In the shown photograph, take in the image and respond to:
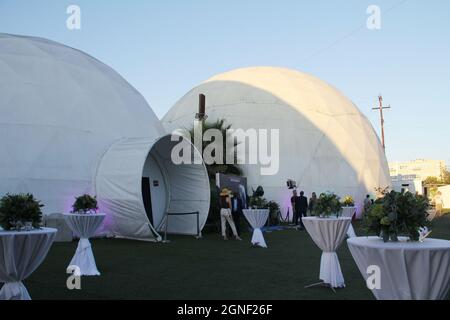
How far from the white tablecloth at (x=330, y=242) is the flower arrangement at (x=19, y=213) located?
13.9 ft

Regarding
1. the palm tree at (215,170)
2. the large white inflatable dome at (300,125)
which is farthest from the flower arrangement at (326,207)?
the large white inflatable dome at (300,125)


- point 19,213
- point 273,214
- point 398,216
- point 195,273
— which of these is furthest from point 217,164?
point 398,216

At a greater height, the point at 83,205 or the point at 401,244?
the point at 83,205

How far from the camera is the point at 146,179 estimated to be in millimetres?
16469

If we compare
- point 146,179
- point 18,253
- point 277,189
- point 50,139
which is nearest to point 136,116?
point 146,179

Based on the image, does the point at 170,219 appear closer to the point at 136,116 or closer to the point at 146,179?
the point at 146,179

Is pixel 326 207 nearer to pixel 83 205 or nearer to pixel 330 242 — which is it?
pixel 330 242

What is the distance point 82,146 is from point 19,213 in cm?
925

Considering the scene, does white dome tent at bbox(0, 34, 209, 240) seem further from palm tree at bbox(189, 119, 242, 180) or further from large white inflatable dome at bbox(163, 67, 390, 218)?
large white inflatable dome at bbox(163, 67, 390, 218)

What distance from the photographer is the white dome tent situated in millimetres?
13273

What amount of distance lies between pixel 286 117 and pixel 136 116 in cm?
1085

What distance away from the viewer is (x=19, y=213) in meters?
5.45

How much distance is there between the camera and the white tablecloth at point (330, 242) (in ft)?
22.4

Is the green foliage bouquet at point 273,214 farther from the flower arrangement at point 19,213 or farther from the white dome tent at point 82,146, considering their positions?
Answer: the flower arrangement at point 19,213
